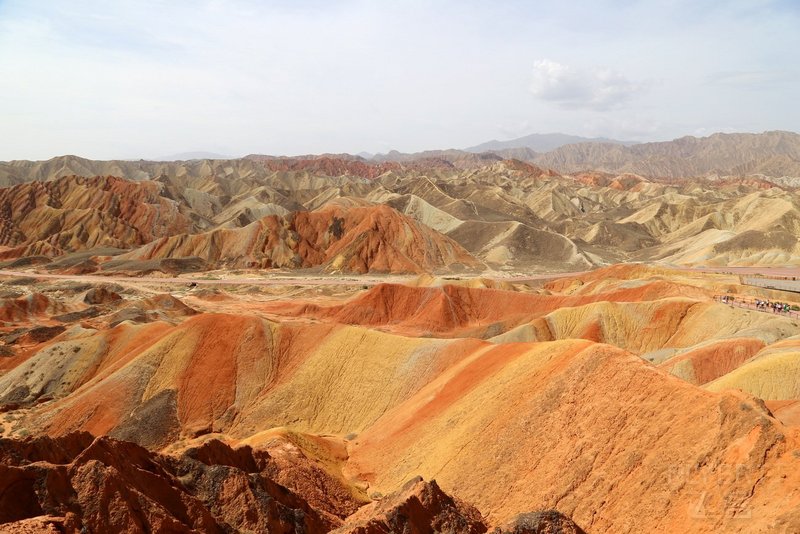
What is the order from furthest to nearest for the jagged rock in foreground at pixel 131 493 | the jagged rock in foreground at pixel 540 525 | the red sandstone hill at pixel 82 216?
the red sandstone hill at pixel 82 216, the jagged rock in foreground at pixel 540 525, the jagged rock in foreground at pixel 131 493

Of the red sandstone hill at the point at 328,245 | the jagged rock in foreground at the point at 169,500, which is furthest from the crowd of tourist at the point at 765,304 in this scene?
the red sandstone hill at the point at 328,245

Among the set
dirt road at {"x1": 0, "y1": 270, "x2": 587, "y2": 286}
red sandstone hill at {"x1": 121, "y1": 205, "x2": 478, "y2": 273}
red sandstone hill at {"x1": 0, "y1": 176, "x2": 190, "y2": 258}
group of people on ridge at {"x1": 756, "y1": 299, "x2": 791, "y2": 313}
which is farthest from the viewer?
red sandstone hill at {"x1": 0, "y1": 176, "x2": 190, "y2": 258}

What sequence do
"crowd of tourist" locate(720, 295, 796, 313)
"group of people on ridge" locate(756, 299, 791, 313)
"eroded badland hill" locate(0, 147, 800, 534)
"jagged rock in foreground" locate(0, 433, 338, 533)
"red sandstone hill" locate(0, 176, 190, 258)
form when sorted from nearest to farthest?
"jagged rock in foreground" locate(0, 433, 338, 533) < "eroded badland hill" locate(0, 147, 800, 534) < "group of people on ridge" locate(756, 299, 791, 313) < "crowd of tourist" locate(720, 295, 796, 313) < "red sandstone hill" locate(0, 176, 190, 258)

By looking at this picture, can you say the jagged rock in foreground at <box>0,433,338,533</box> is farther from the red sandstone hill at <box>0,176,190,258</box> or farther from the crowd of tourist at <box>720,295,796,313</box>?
the red sandstone hill at <box>0,176,190,258</box>

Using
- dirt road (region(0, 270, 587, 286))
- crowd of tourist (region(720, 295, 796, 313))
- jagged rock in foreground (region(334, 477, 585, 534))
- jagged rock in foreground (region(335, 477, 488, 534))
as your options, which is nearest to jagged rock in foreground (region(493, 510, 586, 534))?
jagged rock in foreground (region(334, 477, 585, 534))

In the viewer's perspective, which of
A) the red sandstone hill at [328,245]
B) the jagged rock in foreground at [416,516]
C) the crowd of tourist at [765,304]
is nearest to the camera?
the jagged rock in foreground at [416,516]

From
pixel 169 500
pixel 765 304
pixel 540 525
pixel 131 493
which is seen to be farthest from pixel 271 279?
pixel 540 525

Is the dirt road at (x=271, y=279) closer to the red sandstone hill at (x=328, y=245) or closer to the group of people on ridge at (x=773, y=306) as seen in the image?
the red sandstone hill at (x=328, y=245)

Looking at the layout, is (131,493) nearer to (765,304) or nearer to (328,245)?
(765,304)

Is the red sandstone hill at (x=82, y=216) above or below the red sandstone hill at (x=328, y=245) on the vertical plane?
above

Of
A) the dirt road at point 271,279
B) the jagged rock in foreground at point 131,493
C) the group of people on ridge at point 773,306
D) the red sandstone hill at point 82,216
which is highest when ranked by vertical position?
the red sandstone hill at point 82,216
